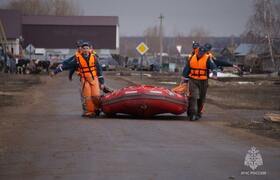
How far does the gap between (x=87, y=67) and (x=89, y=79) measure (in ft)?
1.06

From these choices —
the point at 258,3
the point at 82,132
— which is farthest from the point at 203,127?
the point at 258,3

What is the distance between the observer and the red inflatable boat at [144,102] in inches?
718

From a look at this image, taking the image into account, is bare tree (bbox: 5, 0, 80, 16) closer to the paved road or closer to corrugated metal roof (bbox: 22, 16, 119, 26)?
corrugated metal roof (bbox: 22, 16, 119, 26)

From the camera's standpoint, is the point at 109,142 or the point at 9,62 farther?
the point at 9,62

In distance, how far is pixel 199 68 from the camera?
754 inches

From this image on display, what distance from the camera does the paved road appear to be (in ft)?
32.7

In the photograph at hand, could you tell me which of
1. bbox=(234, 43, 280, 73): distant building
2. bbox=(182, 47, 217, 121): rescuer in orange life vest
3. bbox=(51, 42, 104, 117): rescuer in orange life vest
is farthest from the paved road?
bbox=(234, 43, 280, 73): distant building

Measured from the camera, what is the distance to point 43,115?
66.8ft

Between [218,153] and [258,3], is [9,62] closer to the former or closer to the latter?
[258,3]

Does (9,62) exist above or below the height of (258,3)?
below

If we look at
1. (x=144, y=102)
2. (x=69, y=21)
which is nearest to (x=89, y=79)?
(x=144, y=102)

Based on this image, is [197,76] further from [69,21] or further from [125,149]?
[69,21]

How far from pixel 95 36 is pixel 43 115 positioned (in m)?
104

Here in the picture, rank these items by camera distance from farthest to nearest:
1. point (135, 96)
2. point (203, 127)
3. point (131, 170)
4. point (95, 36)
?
point (95, 36) → point (135, 96) → point (203, 127) → point (131, 170)
